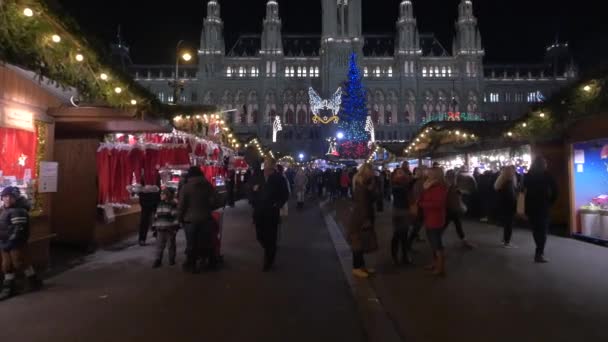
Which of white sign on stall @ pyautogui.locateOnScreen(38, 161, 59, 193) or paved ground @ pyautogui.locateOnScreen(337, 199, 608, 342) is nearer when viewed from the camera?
paved ground @ pyautogui.locateOnScreen(337, 199, 608, 342)

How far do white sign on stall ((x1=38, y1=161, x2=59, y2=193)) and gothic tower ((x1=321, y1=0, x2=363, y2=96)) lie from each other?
6813 cm

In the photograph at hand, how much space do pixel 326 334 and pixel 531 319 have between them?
7.21 feet

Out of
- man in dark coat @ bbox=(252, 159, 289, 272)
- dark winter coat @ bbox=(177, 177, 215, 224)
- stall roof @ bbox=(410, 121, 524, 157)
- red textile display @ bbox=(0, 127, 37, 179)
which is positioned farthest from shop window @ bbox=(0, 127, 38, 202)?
stall roof @ bbox=(410, 121, 524, 157)

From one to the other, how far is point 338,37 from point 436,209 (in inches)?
2825

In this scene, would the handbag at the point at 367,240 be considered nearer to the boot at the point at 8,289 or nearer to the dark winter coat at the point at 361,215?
the dark winter coat at the point at 361,215

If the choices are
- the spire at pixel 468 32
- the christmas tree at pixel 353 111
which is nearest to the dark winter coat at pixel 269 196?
the christmas tree at pixel 353 111

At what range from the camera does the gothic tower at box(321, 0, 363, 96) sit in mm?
73750

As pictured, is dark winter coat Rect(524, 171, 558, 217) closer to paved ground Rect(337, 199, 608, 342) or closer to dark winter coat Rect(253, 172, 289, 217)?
paved ground Rect(337, 199, 608, 342)

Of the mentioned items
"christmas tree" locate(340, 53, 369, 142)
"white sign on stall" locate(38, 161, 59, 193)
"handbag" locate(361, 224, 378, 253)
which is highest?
"christmas tree" locate(340, 53, 369, 142)

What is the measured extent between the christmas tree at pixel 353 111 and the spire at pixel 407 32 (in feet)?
133

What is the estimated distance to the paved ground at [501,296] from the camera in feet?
13.9

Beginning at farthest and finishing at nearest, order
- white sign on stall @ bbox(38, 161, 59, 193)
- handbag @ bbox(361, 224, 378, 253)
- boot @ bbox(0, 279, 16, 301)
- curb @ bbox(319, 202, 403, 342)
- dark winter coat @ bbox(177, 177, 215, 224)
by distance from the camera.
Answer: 1. white sign on stall @ bbox(38, 161, 59, 193)
2. dark winter coat @ bbox(177, 177, 215, 224)
3. handbag @ bbox(361, 224, 378, 253)
4. boot @ bbox(0, 279, 16, 301)
5. curb @ bbox(319, 202, 403, 342)

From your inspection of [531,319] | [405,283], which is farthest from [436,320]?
[405,283]

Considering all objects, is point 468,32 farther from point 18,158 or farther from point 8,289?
point 8,289
